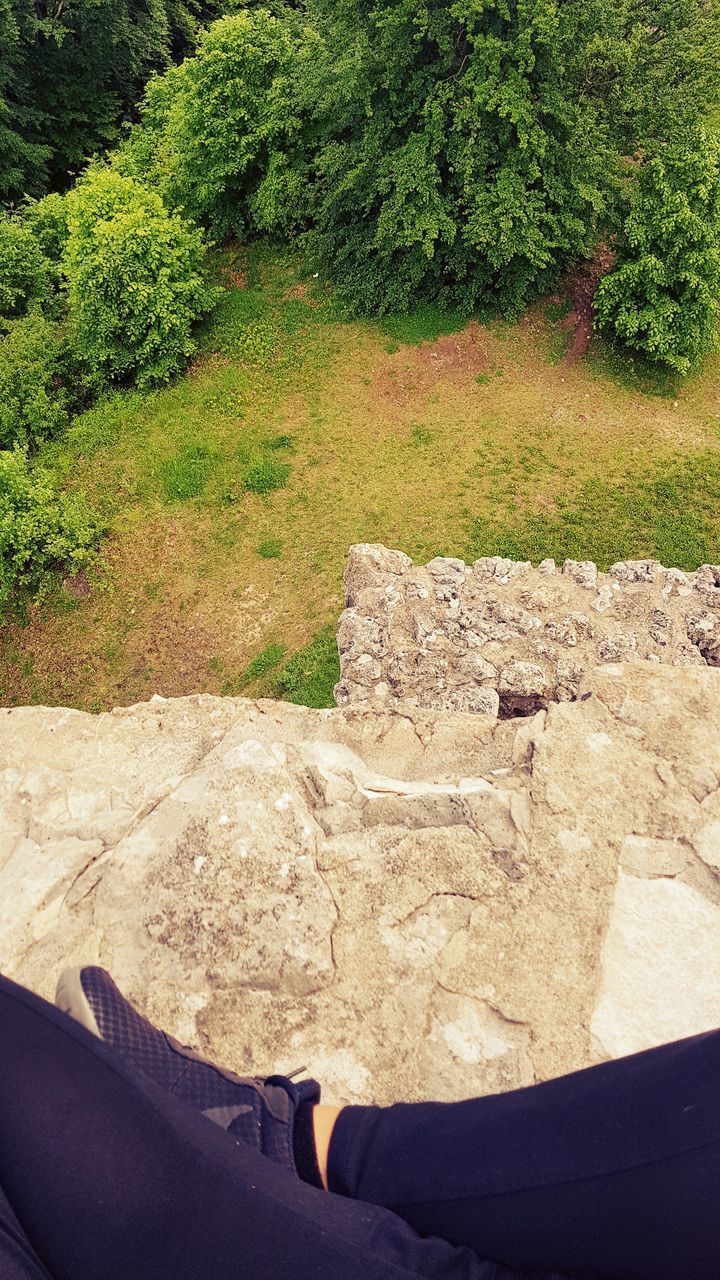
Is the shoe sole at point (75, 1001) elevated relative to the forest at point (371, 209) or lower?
lower

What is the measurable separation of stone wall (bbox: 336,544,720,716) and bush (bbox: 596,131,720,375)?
192 inches

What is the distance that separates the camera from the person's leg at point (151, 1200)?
2080 millimetres

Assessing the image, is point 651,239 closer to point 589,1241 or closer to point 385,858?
point 385,858

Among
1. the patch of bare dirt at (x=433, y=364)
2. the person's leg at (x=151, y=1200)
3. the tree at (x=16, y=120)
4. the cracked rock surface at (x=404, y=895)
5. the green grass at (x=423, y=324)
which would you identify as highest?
the tree at (x=16, y=120)

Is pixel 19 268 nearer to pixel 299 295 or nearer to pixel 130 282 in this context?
pixel 130 282

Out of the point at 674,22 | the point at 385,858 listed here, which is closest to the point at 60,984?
the point at 385,858

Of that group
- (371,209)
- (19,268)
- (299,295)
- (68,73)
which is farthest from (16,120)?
(371,209)

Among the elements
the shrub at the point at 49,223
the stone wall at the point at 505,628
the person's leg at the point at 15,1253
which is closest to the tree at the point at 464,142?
the shrub at the point at 49,223

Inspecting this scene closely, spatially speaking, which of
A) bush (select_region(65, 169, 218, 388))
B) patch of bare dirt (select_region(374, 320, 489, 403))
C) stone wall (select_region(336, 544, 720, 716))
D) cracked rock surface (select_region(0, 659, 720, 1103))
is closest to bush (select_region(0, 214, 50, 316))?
bush (select_region(65, 169, 218, 388))

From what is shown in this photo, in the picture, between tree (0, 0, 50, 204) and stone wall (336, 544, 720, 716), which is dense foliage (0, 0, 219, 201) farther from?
stone wall (336, 544, 720, 716)

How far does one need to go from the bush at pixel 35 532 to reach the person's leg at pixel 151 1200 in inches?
332

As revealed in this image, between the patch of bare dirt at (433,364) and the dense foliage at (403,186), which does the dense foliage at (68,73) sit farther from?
the patch of bare dirt at (433,364)

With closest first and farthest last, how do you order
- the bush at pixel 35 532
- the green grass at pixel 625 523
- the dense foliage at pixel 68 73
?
the bush at pixel 35 532
the green grass at pixel 625 523
the dense foliage at pixel 68 73

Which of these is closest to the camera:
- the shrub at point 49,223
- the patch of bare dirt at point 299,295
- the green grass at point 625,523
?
the green grass at point 625,523
